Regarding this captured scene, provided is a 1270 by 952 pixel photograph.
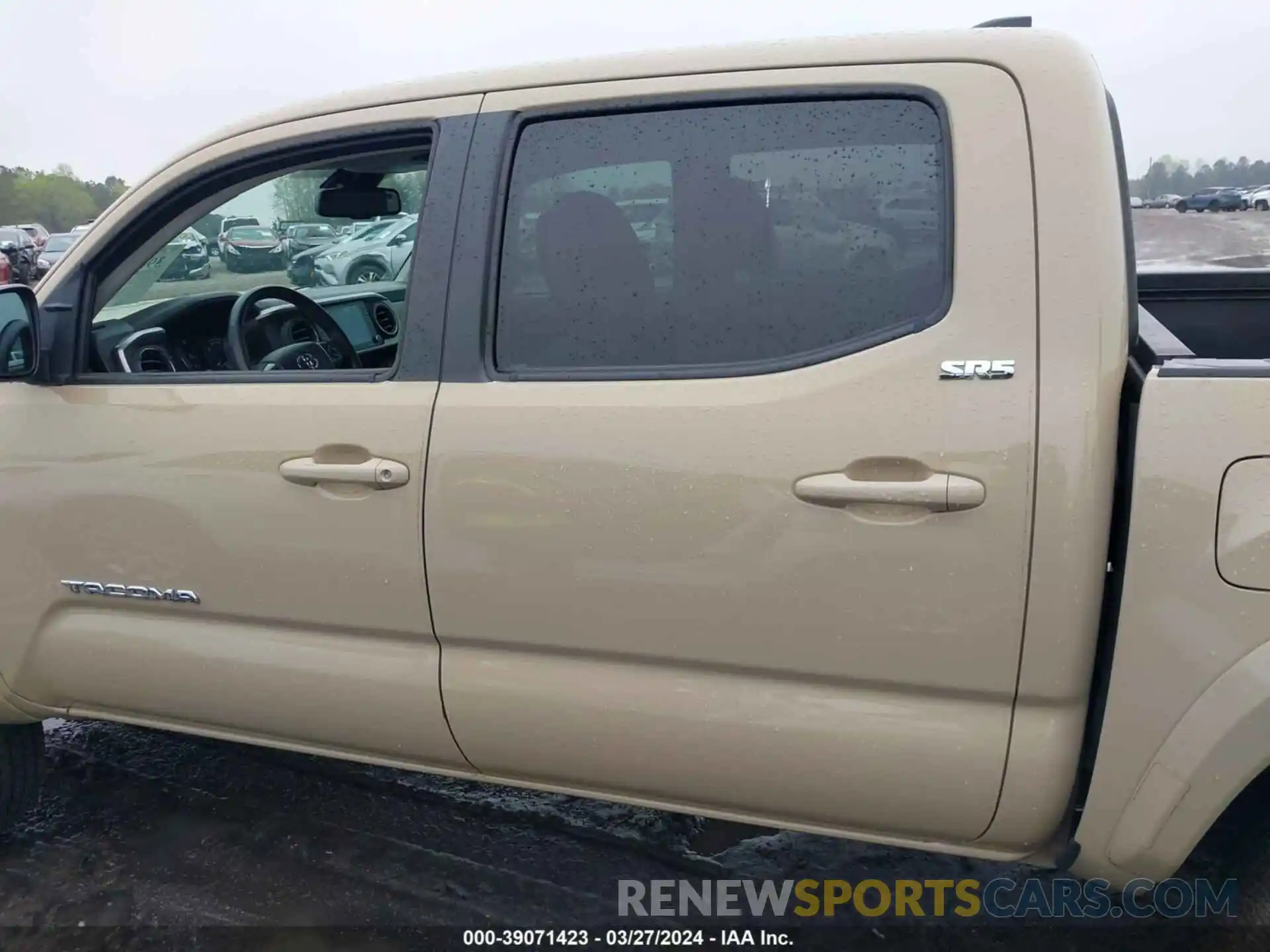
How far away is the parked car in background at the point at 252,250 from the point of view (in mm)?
2512

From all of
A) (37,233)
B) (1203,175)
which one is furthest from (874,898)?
(37,233)

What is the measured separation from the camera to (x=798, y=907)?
2426mm

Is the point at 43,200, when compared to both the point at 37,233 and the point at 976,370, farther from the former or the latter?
the point at 976,370

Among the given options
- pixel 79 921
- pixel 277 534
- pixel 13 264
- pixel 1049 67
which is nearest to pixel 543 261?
pixel 277 534

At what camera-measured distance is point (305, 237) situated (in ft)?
8.75

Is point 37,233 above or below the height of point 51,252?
above

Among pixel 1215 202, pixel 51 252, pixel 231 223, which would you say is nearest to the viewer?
pixel 231 223

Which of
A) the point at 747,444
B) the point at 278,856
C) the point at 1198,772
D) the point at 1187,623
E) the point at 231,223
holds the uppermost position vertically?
the point at 231,223

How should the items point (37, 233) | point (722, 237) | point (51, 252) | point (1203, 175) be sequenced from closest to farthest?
point (722, 237) < point (1203, 175) < point (51, 252) < point (37, 233)

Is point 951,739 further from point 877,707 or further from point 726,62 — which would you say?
point 726,62

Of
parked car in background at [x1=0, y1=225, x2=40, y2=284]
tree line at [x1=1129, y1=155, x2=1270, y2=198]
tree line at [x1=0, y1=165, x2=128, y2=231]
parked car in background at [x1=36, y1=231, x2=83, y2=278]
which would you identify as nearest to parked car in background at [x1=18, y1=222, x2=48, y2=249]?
parked car in background at [x1=0, y1=225, x2=40, y2=284]

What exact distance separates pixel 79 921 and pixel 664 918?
1.48m

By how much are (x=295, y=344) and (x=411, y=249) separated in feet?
3.08

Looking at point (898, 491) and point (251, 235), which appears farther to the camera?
point (251, 235)
